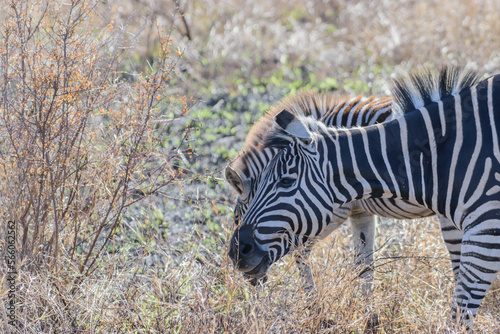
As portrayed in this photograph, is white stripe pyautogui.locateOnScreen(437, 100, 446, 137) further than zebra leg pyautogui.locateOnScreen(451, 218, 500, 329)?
Yes

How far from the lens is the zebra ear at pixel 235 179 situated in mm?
4739

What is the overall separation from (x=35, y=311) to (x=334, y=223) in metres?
2.25

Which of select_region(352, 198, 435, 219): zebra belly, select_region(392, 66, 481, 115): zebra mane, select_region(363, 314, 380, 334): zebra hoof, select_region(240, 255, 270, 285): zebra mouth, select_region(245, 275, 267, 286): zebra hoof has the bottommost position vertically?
select_region(363, 314, 380, 334): zebra hoof

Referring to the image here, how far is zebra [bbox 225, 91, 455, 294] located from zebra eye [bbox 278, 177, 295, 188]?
569mm

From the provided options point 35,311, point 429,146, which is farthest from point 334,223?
point 35,311

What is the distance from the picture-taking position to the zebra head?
4.21m

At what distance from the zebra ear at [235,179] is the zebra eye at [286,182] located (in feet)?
1.84

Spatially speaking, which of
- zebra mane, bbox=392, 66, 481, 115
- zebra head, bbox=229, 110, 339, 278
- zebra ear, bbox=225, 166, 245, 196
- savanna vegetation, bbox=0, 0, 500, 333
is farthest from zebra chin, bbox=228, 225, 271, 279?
zebra mane, bbox=392, 66, 481, 115

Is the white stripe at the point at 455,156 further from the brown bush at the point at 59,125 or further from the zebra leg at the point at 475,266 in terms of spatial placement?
the brown bush at the point at 59,125

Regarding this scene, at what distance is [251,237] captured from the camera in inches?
168

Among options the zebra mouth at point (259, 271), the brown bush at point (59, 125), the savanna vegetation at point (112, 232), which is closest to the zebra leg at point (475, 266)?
the savanna vegetation at point (112, 232)

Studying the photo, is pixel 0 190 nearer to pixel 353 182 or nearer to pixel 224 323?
pixel 224 323

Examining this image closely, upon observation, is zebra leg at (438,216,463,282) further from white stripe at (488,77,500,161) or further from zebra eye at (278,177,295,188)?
zebra eye at (278,177,295,188)

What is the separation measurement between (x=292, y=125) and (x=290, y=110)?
95 centimetres
